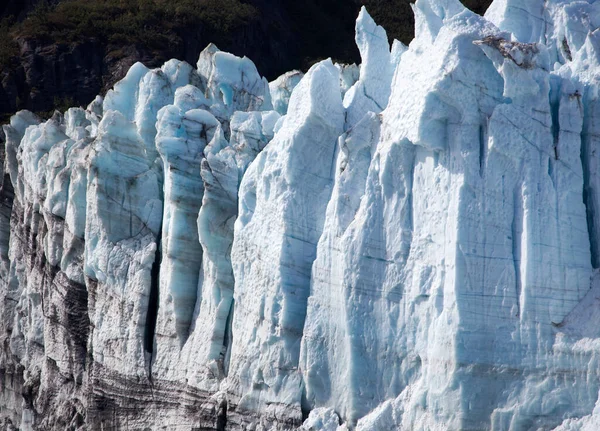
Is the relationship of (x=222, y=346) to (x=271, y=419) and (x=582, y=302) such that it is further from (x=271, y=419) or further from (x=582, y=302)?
(x=582, y=302)

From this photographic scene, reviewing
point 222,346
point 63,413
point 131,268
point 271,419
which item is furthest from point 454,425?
point 63,413

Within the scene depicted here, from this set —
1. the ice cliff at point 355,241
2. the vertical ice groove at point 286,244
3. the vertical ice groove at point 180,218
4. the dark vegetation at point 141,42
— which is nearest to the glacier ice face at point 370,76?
the ice cliff at point 355,241

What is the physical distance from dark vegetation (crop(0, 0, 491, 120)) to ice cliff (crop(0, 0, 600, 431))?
24566mm

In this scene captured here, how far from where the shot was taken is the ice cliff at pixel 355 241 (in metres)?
15.0

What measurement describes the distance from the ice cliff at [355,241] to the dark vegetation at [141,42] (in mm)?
24566

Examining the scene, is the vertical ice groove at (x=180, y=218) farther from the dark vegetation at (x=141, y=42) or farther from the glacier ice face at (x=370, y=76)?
the dark vegetation at (x=141, y=42)

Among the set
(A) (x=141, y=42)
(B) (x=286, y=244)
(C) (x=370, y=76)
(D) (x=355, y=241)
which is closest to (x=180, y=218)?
(B) (x=286, y=244)

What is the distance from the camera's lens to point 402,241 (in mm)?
16312

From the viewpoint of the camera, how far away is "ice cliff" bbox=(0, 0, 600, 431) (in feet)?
49.1

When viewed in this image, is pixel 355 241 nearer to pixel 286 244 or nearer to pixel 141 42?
pixel 286 244

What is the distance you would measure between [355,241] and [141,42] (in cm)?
3622

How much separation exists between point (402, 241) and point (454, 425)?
287 centimetres

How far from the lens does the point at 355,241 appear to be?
55.3 ft

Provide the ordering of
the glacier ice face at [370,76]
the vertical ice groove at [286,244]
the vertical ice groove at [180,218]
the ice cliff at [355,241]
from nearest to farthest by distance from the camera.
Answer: the ice cliff at [355,241] → the vertical ice groove at [286,244] → the glacier ice face at [370,76] → the vertical ice groove at [180,218]
